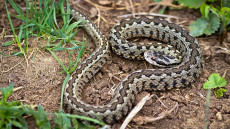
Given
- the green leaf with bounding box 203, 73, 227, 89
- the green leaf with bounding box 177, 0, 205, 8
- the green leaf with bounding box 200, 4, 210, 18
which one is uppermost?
the green leaf with bounding box 177, 0, 205, 8

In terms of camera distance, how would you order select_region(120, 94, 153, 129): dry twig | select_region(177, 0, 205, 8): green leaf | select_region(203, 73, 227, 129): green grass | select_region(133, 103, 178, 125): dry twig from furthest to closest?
select_region(177, 0, 205, 8): green leaf, select_region(203, 73, 227, 129): green grass, select_region(133, 103, 178, 125): dry twig, select_region(120, 94, 153, 129): dry twig

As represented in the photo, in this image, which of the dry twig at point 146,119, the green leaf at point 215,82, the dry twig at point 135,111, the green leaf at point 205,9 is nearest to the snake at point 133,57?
the dry twig at point 135,111

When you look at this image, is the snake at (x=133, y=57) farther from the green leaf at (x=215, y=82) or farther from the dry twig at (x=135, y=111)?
the green leaf at (x=215, y=82)

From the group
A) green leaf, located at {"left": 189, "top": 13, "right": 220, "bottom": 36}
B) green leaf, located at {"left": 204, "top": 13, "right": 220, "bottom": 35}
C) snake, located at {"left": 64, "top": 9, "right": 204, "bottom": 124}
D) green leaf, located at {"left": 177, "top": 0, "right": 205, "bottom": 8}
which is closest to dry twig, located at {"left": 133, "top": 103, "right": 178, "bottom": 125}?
snake, located at {"left": 64, "top": 9, "right": 204, "bottom": 124}

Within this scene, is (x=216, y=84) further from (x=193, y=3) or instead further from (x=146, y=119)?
(x=193, y=3)

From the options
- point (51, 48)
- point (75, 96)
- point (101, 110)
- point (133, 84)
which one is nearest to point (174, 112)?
point (133, 84)

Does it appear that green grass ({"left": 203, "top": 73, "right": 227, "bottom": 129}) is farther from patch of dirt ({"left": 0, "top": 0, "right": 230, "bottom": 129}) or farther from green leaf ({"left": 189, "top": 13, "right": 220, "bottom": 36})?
green leaf ({"left": 189, "top": 13, "right": 220, "bottom": 36})
